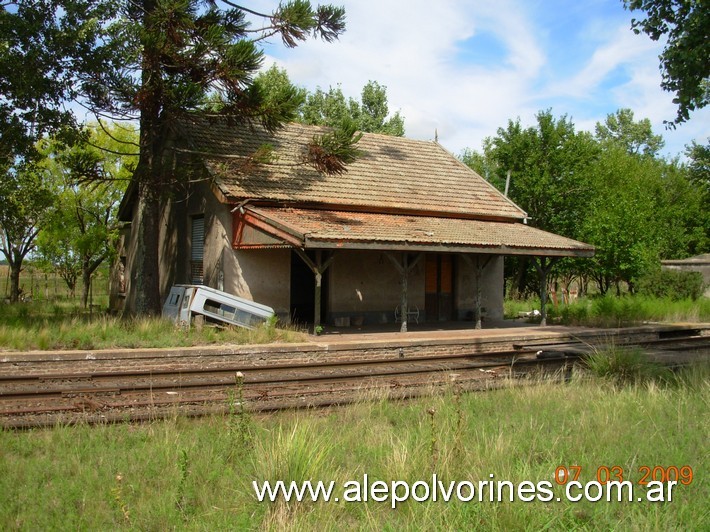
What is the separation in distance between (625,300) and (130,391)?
Answer: 19898mm

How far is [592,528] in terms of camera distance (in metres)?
4.46

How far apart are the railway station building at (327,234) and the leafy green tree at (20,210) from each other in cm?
299

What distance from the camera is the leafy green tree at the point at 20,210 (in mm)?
19938

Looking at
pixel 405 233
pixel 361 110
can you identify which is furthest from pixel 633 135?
pixel 405 233

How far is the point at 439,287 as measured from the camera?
2156cm

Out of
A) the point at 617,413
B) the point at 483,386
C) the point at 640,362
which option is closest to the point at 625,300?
the point at 640,362

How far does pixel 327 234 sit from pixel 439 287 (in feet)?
24.4

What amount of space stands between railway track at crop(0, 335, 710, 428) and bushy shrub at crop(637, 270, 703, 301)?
14637 mm

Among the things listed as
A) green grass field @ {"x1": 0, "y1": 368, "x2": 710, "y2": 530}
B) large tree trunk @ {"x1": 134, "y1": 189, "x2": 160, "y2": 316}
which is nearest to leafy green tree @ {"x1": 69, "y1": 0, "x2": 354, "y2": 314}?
large tree trunk @ {"x1": 134, "y1": 189, "x2": 160, "y2": 316}

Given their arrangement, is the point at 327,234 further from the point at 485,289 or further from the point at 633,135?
the point at 633,135

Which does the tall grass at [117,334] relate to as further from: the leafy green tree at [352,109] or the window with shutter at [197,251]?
the leafy green tree at [352,109]

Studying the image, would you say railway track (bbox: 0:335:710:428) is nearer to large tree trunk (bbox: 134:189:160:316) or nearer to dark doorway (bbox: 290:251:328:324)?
large tree trunk (bbox: 134:189:160:316)

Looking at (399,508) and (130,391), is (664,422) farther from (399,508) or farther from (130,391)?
(130,391)

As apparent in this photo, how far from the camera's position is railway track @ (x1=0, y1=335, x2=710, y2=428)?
790 cm
